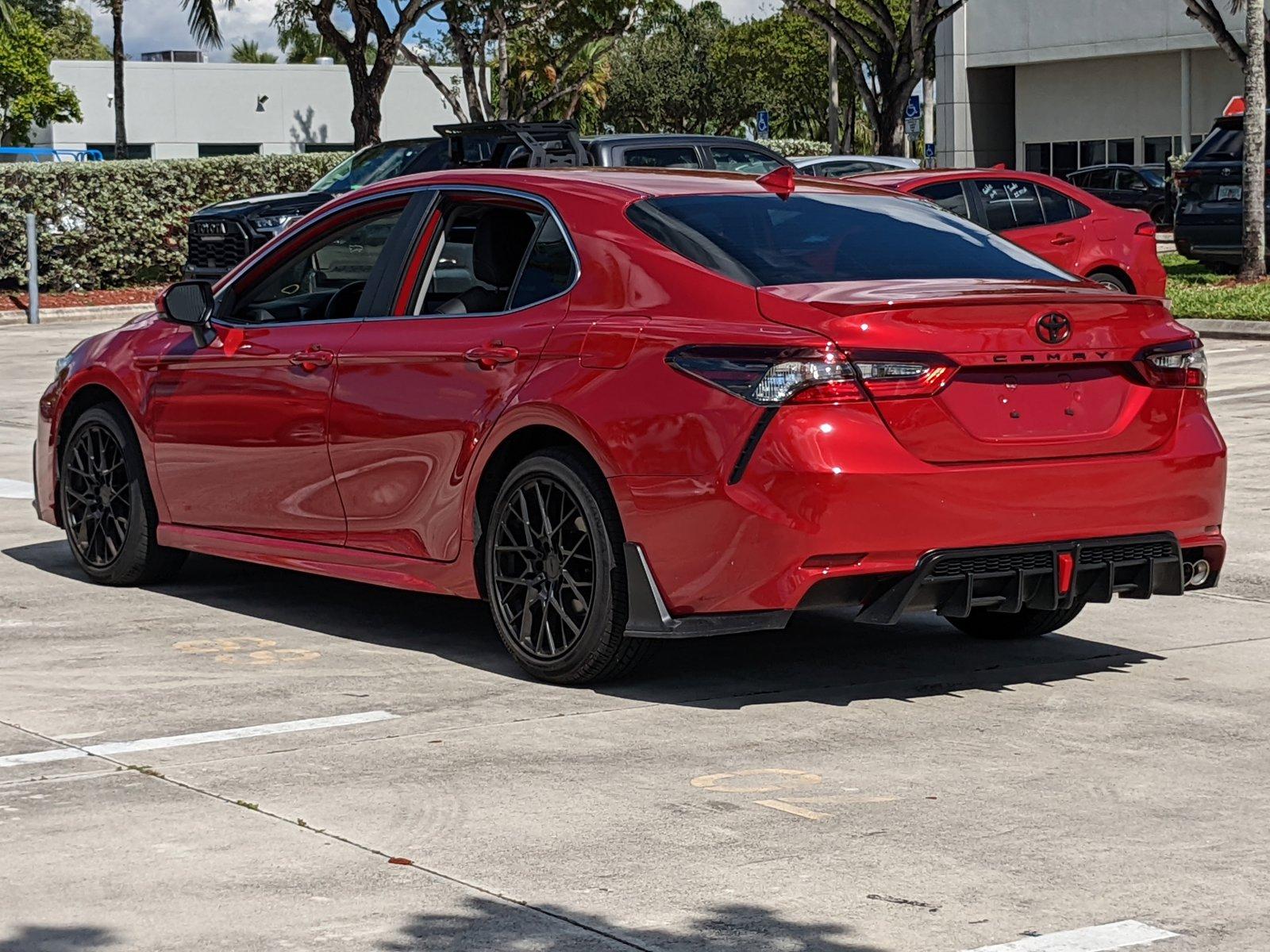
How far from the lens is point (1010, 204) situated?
18625mm

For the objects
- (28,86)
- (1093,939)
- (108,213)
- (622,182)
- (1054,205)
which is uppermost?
(28,86)

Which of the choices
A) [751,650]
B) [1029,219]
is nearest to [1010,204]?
[1029,219]

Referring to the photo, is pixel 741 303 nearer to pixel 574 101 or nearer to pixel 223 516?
pixel 223 516

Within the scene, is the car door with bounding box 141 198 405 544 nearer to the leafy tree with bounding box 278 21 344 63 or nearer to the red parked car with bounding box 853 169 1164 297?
the red parked car with bounding box 853 169 1164 297

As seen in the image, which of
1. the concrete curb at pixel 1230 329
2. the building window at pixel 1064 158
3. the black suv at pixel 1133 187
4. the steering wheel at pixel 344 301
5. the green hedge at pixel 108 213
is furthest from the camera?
the building window at pixel 1064 158

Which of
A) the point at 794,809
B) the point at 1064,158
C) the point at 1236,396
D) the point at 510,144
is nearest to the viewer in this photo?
the point at 794,809

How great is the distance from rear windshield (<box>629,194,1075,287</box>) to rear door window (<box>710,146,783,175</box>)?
14333 millimetres

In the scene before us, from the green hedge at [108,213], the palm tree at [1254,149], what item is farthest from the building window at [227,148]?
the palm tree at [1254,149]

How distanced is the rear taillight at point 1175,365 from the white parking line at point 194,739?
8.21ft

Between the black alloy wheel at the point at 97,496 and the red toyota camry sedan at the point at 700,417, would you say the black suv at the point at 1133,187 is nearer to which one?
the black alloy wheel at the point at 97,496

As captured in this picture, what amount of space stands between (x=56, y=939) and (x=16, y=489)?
7.84 meters

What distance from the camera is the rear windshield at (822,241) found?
6.42m

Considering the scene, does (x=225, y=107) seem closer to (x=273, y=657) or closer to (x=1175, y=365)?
(x=273, y=657)

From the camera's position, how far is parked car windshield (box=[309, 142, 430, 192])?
23625mm
